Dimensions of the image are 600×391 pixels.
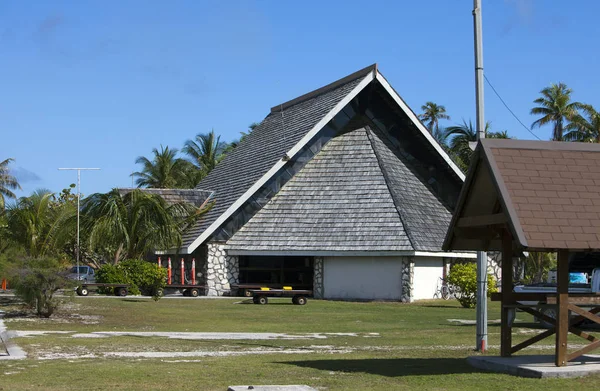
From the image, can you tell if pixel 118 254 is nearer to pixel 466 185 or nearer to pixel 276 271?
pixel 276 271

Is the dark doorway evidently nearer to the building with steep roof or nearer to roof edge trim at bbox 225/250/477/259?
the building with steep roof

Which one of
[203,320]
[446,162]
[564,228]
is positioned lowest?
[203,320]

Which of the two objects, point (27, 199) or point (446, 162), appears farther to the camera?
point (446, 162)

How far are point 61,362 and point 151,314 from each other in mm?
11797

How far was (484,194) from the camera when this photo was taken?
14211 mm

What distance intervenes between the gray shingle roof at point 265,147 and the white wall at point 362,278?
17.0ft

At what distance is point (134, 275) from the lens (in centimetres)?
3438

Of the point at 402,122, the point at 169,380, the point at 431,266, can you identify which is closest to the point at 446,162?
the point at 402,122

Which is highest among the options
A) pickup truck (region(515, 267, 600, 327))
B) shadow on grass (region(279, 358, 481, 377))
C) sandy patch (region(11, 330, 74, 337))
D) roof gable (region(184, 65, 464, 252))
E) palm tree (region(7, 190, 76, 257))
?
roof gable (region(184, 65, 464, 252))

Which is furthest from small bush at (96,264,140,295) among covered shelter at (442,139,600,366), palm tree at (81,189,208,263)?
covered shelter at (442,139,600,366)

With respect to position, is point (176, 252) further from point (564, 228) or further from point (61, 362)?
point (564, 228)

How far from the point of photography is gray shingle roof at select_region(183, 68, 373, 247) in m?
38.7

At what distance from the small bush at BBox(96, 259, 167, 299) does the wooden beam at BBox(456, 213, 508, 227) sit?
69.2 ft

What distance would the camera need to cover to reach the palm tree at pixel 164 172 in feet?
228
